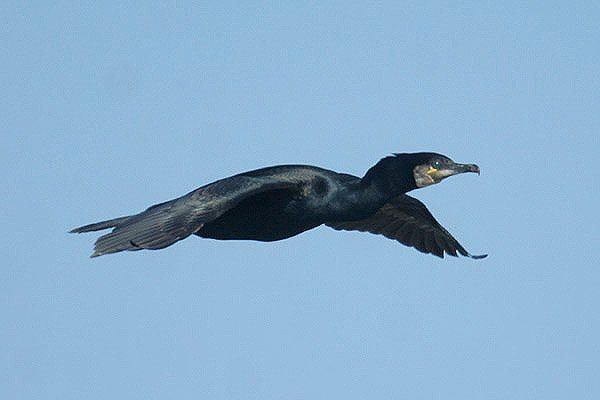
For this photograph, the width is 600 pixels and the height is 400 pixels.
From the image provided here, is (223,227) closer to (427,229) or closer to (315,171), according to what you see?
(315,171)

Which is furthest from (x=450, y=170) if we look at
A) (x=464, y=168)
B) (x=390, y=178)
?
(x=390, y=178)

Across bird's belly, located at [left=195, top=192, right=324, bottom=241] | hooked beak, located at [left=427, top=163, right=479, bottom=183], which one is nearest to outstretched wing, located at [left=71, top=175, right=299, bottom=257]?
bird's belly, located at [left=195, top=192, right=324, bottom=241]

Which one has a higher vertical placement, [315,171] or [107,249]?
[315,171]

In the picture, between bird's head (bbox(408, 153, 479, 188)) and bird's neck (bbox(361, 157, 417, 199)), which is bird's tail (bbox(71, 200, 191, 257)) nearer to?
bird's neck (bbox(361, 157, 417, 199))

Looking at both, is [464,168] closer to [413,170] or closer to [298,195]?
[413,170]

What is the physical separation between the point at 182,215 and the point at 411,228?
17.2ft

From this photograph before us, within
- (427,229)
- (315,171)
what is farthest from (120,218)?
(427,229)

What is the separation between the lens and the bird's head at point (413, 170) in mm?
12828

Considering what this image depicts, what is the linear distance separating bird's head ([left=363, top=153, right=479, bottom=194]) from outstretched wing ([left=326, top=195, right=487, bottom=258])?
2.81m

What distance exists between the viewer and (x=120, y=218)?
537 inches

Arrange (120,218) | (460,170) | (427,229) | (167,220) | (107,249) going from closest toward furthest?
(107,249) → (167,220) → (460,170) → (120,218) → (427,229)

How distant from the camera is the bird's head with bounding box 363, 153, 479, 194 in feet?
42.1

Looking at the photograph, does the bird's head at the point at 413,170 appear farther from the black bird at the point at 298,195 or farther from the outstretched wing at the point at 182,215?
the outstretched wing at the point at 182,215

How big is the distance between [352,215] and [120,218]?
2793 millimetres
